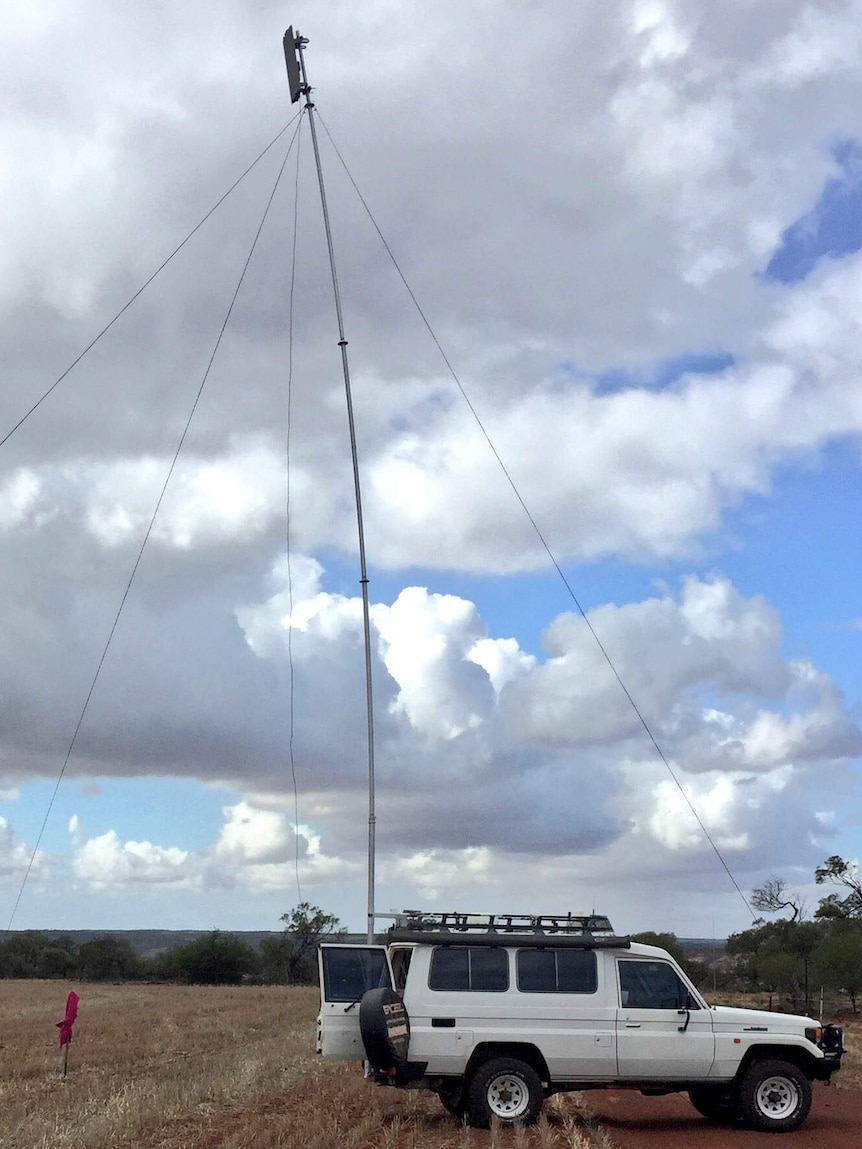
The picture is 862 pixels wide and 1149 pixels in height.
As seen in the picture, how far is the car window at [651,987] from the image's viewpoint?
1828 centimetres

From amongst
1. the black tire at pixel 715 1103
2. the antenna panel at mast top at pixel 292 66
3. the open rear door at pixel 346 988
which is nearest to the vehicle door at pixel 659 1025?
the black tire at pixel 715 1103

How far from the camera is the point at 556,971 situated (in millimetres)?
18344

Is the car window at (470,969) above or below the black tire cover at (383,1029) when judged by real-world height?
above

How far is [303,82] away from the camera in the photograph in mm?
21312

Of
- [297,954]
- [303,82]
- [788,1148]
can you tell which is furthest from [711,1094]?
[297,954]

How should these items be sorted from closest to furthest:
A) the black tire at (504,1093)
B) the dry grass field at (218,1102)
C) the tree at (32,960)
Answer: the dry grass field at (218,1102), the black tire at (504,1093), the tree at (32,960)

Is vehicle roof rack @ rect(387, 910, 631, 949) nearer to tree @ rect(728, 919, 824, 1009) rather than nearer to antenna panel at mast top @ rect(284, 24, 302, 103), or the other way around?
antenna panel at mast top @ rect(284, 24, 302, 103)

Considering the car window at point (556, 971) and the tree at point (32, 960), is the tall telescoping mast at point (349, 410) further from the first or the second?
the tree at point (32, 960)

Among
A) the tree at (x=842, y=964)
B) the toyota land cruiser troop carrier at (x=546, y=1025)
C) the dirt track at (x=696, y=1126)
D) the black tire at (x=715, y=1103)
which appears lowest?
the dirt track at (x=696, y=1126)

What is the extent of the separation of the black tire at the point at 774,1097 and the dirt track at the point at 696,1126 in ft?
0.73

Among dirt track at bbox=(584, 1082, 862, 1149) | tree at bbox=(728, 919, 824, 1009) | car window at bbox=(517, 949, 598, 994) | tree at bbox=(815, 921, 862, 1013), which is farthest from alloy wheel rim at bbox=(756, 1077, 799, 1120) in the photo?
tree at bbox=(815, 921, 862, 1013)

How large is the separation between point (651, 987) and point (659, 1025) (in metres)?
0.54

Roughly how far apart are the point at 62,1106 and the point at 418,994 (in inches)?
264

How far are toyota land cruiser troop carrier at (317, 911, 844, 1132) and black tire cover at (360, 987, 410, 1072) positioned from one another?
2.8 inches
